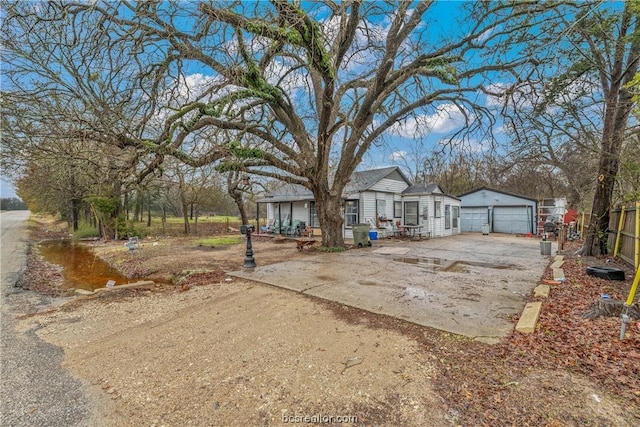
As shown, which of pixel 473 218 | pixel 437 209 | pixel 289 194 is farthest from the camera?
pixel 473 218

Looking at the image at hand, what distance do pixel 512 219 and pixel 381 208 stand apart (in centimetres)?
1007

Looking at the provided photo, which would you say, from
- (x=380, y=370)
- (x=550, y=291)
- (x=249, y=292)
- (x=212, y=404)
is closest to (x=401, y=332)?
(x=380, y=370)

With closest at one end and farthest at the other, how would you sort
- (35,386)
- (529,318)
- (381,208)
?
(35,386), (529,318), (381,208)

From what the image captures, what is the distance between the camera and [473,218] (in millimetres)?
20453

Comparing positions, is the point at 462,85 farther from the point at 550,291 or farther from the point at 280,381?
the point at 280,381

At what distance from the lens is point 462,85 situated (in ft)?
28.5

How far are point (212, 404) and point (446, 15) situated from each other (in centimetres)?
916

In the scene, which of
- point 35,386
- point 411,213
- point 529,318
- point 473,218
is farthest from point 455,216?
point 35,386

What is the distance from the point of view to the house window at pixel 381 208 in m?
15.4

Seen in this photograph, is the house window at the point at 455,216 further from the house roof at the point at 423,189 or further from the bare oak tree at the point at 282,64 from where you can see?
the bare oak tree at the point at 282,64

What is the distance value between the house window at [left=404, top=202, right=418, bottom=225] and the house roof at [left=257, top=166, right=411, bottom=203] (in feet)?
6.14

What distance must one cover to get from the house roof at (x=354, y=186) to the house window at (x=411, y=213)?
1.87 meters

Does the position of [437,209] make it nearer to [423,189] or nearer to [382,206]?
[423,189]

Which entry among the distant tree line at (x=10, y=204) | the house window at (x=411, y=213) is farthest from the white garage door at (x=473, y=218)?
the distant tree line at (x=10, y=204)
